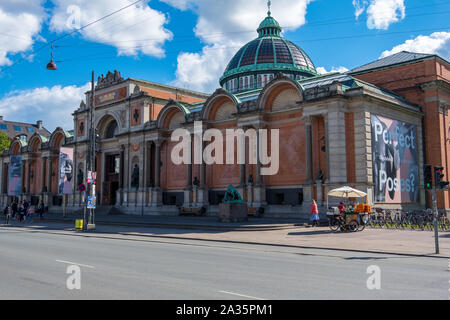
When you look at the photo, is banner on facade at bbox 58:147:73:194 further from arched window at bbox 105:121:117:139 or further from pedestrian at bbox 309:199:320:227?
pedestrian at bbox 309:199:320:227

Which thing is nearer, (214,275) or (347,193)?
(214,275)

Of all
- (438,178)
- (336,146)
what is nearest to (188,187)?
(336,146)

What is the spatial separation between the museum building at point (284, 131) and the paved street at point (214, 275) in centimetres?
1893

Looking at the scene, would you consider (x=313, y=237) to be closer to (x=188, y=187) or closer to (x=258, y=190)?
(x=258, y=190)

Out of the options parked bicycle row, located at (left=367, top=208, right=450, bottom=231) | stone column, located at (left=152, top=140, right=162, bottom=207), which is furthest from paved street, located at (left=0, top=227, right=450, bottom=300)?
stone column, located at (left=152, top=140, right=162, bottom=207)

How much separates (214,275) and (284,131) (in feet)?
92.9

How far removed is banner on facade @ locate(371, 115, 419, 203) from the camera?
33750mm

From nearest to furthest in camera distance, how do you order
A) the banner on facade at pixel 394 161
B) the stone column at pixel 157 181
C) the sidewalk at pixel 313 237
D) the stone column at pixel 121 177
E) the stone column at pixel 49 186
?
the sidewalk at pixel 313 237, the banner on facade at pixel 394 161, the stone column at pixel 157 181, the stone column at pixel 121 177, the stone column at pixel 49 186

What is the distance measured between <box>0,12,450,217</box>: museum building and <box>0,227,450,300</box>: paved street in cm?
1893

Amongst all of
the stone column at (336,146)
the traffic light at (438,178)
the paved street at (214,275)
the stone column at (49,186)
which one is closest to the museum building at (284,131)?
the stone column at (336,146)

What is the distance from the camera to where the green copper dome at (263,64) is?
174 feet

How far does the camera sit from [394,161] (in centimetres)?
3581

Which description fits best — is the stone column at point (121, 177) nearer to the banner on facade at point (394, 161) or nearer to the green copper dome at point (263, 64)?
the green copper dome at point (263, 64)

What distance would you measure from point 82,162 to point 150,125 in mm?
14676
